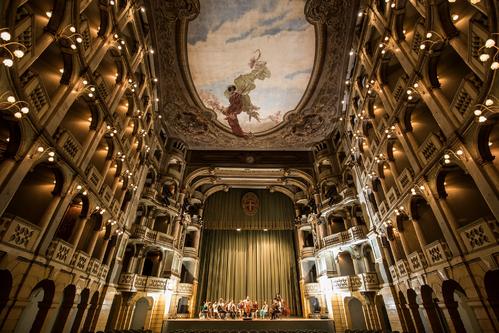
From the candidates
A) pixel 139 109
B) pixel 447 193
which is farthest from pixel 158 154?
pixel 447 193

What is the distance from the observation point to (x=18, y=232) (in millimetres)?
7398

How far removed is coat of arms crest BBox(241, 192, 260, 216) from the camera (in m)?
24.9

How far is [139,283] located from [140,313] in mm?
3100

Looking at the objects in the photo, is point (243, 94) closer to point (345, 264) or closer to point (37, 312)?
point (345, 264)

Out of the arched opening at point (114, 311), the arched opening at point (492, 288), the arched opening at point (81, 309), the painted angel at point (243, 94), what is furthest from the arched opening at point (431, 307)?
the painted angel at point (243, 94)

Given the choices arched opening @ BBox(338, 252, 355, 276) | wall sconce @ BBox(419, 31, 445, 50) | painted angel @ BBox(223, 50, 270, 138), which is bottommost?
arched opening @ BBox(338, 252, 355, 276)

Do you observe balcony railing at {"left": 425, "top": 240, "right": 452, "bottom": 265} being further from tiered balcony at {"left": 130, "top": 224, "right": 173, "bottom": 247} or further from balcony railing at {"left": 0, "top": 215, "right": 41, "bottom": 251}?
tiered balcony at {"left": 130, "top": 224, "right": 173, "bottom": 247}

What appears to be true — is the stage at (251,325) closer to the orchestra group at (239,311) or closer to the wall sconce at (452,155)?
the orchestra group at (239,311)

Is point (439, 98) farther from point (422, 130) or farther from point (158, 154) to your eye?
point (158, 154)

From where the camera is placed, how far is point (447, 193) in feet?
31.6

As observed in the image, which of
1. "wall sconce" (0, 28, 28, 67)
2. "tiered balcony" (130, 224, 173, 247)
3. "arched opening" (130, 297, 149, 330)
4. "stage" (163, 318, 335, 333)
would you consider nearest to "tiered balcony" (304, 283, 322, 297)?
"stage" (163, 318, 335, 333)

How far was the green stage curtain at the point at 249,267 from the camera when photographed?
22.2 meters

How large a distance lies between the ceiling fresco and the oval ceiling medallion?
0.06m

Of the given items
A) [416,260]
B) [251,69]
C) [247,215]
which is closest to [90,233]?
[247,215]
